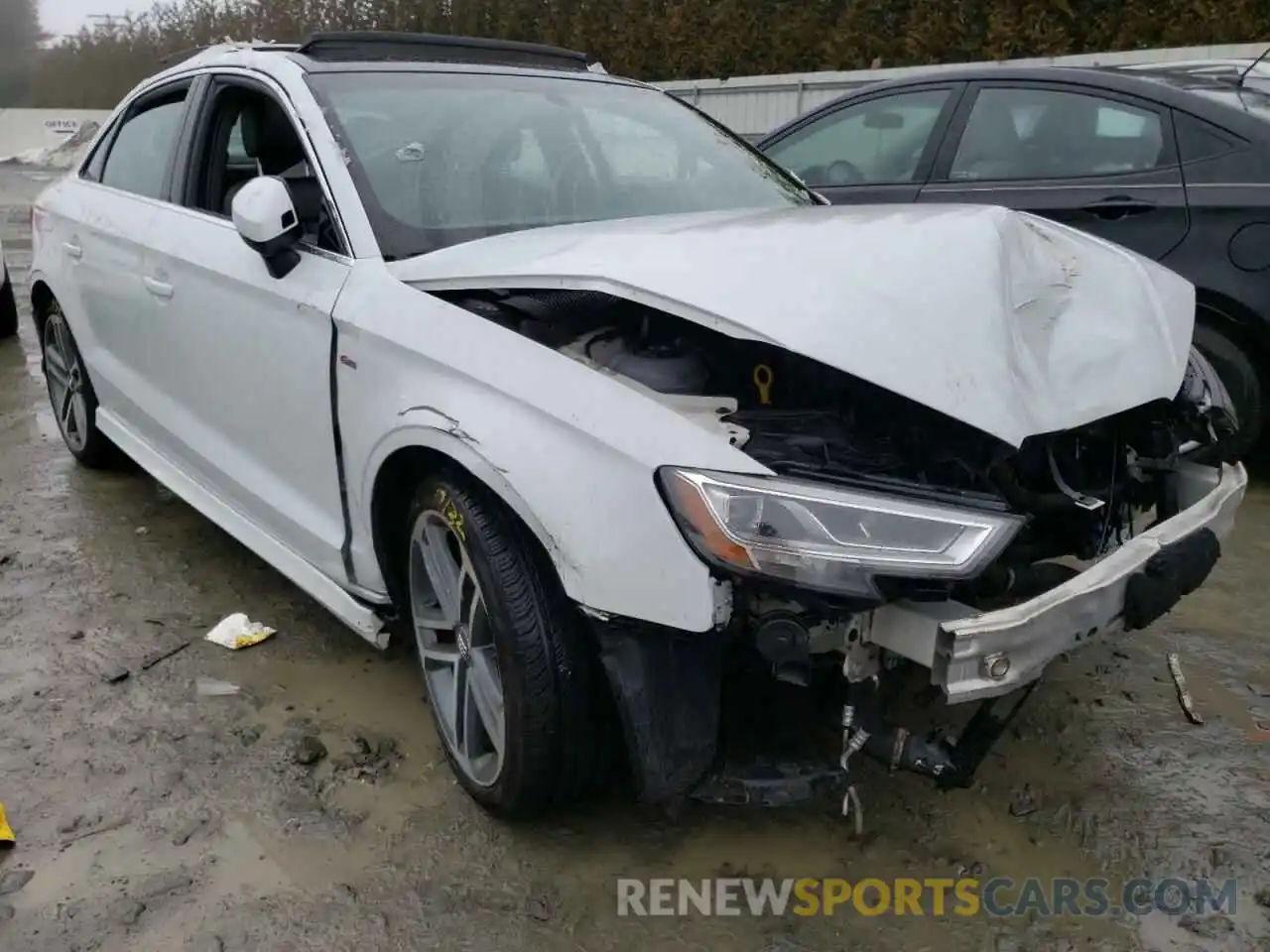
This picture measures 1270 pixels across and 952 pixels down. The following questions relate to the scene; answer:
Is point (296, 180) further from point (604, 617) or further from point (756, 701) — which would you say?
point (756, 701)

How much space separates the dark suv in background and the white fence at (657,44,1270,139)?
15.8 feet

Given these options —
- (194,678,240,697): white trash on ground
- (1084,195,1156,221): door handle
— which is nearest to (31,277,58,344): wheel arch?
(194,678,240,697): white trash on ground

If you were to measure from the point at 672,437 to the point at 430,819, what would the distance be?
115 centimetres

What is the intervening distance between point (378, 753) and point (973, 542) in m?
1.63

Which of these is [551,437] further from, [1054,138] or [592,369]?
[1054,138]

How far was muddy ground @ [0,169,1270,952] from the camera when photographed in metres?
2.21

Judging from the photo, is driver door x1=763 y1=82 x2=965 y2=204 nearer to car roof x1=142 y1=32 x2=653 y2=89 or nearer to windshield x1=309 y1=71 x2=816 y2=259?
windshield x1=309 y1=71 x2=816 y2=259

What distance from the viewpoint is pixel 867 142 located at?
5.12 m

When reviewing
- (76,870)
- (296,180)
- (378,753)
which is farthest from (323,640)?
(296,180)

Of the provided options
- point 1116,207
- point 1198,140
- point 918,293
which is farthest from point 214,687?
point 1198,140

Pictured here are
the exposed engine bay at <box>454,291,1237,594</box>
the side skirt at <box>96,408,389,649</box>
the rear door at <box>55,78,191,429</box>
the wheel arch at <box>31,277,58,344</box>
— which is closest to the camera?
the exposed engine bay at <box>454,291,1237,594</box>

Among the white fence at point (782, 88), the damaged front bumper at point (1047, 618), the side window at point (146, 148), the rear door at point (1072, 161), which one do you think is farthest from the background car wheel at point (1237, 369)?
the white fence at point (782, 88)

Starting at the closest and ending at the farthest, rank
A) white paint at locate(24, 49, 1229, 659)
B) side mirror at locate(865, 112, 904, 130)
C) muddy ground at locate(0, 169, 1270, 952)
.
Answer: white paint at locate(24, 49, 1229, 659) → muddy ground at locate(0, 169, 1270, 952) → side mirror at locate(865, 112, 904, 130)

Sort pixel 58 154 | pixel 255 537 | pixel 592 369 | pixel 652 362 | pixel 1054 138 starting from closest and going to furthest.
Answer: pixel 592 369 → pixel 652 362 → pixel 255 537 → pixel 1054 138 → pixel 58 154
